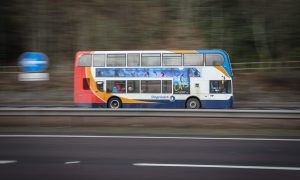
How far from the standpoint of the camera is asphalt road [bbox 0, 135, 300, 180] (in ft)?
22.9

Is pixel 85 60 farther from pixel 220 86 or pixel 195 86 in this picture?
pixel 220 86

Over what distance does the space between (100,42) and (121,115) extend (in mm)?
24683

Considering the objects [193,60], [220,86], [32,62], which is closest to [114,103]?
[193,60]

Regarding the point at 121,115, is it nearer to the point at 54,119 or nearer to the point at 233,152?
the point at 54,119

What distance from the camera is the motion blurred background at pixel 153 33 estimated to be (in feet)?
108

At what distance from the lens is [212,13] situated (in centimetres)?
3756

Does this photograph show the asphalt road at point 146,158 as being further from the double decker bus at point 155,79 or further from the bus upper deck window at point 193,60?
the bus upper deck window at point 193,60

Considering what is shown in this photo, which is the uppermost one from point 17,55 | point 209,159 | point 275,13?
→ point 275,13

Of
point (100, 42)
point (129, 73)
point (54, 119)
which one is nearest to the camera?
point (54, 119)

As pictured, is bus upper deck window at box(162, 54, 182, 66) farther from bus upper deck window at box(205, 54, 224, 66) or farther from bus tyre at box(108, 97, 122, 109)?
bus tyre at box(108, 97, 122, 109)

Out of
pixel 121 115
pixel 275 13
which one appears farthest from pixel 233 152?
pixel 275 13

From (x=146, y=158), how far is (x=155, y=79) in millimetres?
13186

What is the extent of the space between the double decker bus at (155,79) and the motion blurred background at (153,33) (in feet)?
30.2

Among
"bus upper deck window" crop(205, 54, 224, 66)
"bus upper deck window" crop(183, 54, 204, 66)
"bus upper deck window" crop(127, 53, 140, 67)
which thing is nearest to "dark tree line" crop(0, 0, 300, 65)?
"bus upper deck window" crop(205, 54, 224, 66)
